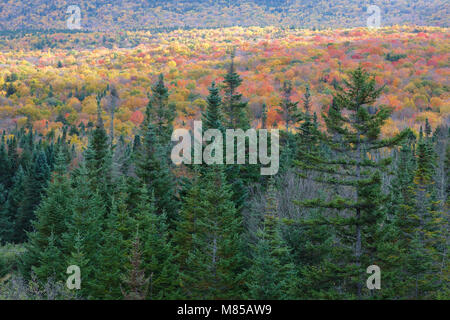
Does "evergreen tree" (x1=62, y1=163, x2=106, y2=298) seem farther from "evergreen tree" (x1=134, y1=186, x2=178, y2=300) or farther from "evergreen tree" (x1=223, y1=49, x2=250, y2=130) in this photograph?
"evergreen tree" (x1=223, y1=49, x2=250, y2=130)

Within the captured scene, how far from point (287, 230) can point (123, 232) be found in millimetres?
9589

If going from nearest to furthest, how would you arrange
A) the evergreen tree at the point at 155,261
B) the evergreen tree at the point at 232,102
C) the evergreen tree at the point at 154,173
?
the evergreen tree at the point at 155,261
the evergreen tree at the point at 154,173
the evergreen tree at the point at 232,102

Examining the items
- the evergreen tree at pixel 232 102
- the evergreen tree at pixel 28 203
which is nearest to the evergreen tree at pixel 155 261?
the evergreen tree at pixel 232 102

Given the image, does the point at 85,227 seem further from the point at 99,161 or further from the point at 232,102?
the point at 232,102

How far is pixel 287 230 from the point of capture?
78.1 feet

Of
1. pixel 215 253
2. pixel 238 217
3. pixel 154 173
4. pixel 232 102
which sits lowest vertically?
pixel 215 253

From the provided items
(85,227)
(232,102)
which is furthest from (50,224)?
(232,102)

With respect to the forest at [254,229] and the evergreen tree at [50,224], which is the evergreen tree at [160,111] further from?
the evergreen tree at [50,224]

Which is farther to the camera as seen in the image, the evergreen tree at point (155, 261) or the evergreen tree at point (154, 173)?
the evergreen tree at point (154, 173)

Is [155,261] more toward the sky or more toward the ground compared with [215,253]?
more toward the ground

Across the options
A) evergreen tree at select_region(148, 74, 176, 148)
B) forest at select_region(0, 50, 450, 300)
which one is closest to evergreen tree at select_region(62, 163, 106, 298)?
forest at select_region(0, 50, 450, 300)

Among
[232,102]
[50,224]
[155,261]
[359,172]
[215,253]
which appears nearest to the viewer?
[359,172]
